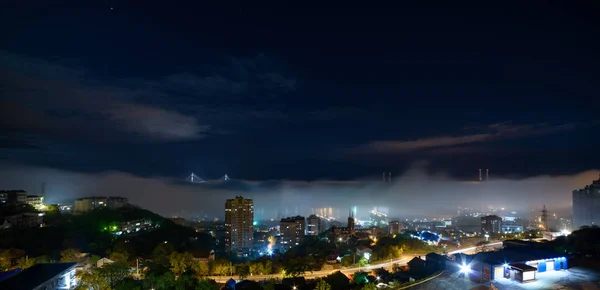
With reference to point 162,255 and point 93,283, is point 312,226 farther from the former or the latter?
point 93,283

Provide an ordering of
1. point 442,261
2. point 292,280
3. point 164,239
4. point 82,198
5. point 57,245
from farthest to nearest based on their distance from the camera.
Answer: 1. point 82,198
2. point 164,239
3. point 57,245
4. point 442,261
5. point 292,280

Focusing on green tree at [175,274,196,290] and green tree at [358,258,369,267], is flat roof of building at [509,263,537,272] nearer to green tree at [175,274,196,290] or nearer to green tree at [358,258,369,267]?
green tree at [358,258,369,267]

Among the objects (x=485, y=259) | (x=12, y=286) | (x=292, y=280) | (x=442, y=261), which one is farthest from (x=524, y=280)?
(x=12, y=286)

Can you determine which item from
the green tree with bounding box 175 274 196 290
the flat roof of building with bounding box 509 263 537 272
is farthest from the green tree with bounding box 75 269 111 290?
the flat roof of building with bounding box 509 263 537 272

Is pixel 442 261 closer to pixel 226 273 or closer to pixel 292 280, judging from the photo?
pixel 292 280

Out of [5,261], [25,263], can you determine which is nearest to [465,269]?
[25,263]

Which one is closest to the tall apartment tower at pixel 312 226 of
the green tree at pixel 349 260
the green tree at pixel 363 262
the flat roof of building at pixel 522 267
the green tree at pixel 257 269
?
the green tree at pixel 349 260

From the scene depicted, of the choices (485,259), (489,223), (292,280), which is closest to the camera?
(485,259)

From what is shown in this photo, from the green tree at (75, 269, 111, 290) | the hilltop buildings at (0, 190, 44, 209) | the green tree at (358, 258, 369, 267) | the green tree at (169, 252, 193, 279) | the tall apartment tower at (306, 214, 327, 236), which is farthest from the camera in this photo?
the tall apartment tower at (306, 214, 327, 236)
